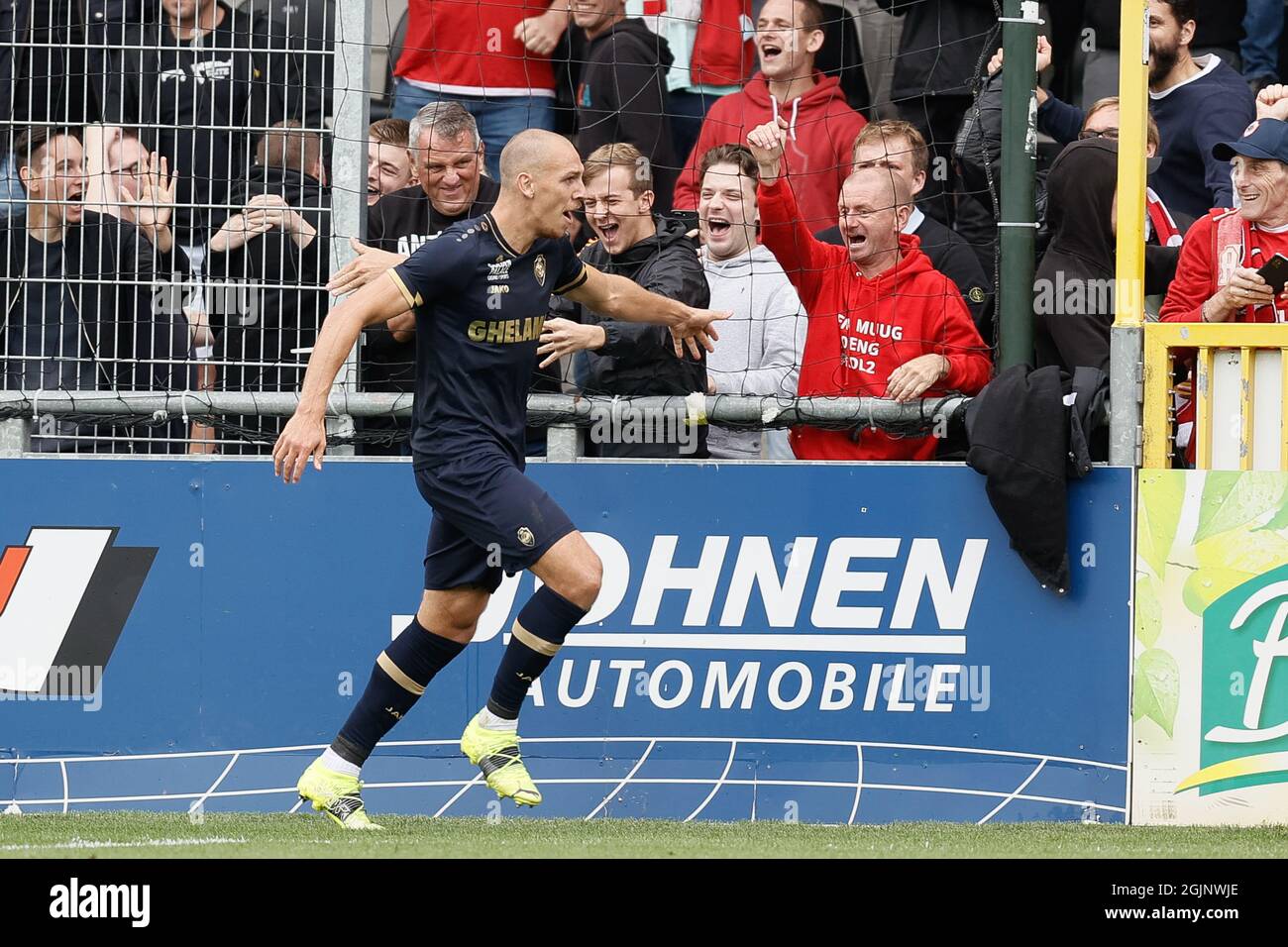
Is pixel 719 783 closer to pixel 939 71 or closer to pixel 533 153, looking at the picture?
pixel 533 153

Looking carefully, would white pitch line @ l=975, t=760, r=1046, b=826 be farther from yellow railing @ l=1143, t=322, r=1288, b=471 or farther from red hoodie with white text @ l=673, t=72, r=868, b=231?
red hoodie with white text @ l=673, t=72, r=868, b=231

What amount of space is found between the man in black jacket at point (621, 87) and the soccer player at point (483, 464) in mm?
1716

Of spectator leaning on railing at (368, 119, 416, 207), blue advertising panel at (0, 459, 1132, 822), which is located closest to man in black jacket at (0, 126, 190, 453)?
blue advertising panel at (0, 459, 1132, 822)

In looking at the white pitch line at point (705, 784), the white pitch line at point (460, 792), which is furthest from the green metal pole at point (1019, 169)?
the white pitch line at point (460, 792)

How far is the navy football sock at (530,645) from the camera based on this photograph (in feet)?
Answer: 21.1

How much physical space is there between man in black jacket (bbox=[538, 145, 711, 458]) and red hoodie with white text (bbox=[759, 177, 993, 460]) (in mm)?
399

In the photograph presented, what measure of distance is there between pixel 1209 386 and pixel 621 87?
292 centimetres

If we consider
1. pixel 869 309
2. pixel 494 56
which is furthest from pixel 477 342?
pixel 494 56

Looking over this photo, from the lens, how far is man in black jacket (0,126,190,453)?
24.9 feet

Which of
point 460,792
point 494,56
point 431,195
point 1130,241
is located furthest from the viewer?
point 494,56

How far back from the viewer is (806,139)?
8188 millimetres

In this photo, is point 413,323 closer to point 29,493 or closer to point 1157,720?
point 29,493

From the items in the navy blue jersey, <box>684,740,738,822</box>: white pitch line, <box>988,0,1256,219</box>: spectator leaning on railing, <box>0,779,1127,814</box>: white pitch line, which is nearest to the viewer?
the navy blue jersey

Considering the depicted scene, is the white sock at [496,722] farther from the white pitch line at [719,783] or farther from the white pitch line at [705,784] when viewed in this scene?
the white pitch line at [719,783]
